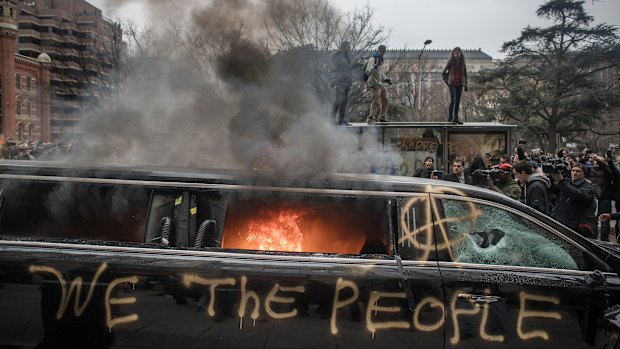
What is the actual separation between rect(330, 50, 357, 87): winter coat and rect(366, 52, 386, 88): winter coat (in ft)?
1.67

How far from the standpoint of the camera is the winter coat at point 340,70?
33.3ft

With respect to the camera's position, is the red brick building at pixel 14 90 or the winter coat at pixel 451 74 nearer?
the winter coat at pixel 451 74

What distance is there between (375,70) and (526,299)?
9.34 metres

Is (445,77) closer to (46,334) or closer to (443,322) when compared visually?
(443,322)

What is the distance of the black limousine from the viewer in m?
2.70

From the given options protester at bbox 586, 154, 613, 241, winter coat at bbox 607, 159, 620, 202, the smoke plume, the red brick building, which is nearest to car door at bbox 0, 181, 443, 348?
the smoke plume

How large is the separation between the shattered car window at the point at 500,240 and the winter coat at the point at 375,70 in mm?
8732

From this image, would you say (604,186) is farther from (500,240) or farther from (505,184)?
(500,240)

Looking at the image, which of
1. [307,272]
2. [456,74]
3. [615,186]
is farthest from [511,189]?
[456,74]

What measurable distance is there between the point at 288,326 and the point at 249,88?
116 inches

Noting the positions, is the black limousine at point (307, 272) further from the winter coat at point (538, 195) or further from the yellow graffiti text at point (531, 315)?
the winter coat at point (538, 195)

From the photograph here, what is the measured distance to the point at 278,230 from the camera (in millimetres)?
3146

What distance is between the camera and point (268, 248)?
309cm

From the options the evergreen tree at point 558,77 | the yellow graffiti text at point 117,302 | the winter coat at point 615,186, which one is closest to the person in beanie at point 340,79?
the winter coat at point 615,186
